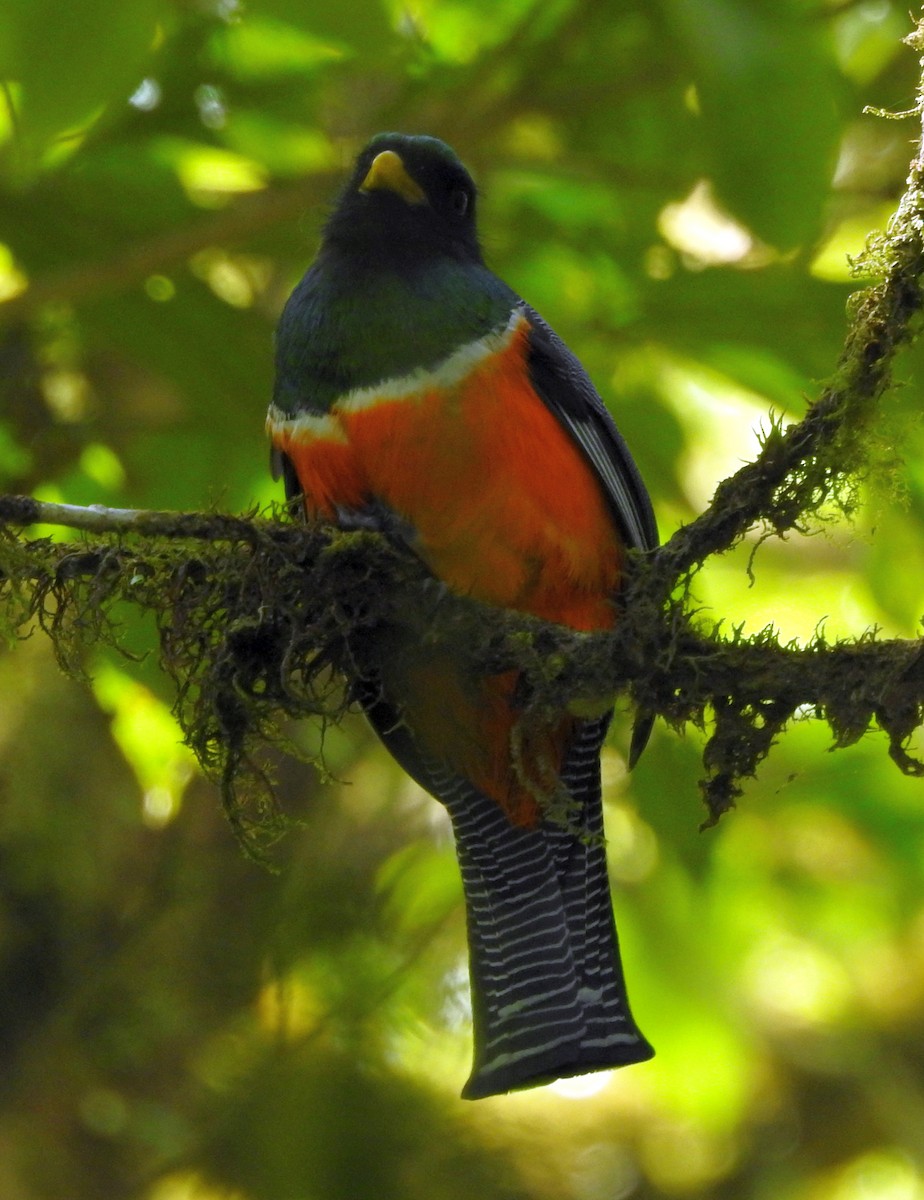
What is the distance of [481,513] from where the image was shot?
115 inches

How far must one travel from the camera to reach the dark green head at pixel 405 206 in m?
3.35

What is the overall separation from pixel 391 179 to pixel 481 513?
0.95 metres

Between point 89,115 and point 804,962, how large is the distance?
301 centimetres

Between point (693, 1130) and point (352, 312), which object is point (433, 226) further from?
point (693, 1130)

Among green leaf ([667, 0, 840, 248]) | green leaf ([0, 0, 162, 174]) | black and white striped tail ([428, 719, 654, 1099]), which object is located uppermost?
green leaf ([667, 0, 840, 248])

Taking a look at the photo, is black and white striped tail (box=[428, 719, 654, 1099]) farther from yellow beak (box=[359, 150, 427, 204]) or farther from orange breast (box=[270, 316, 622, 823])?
yellow beak (box=[359, 150, 427, 204])

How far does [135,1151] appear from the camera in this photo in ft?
11.7

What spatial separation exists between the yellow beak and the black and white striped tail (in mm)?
1272

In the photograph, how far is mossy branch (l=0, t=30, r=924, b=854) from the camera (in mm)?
2338

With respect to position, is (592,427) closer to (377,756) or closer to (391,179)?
(391,179)

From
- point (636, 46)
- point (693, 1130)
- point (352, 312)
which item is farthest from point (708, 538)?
point (693, 1130)

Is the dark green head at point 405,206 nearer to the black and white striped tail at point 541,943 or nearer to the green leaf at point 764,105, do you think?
the green leaf at point 764,105

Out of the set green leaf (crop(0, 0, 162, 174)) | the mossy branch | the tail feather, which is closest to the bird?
the tail feather

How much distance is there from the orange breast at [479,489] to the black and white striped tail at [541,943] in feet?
0.89
